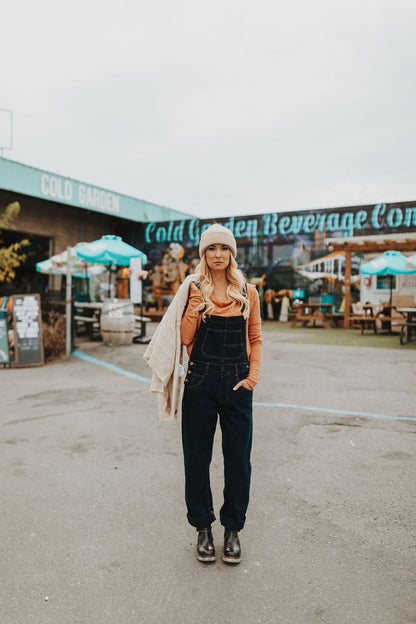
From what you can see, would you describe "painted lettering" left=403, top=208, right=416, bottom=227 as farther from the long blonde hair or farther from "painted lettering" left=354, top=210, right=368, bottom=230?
the long blonde hair

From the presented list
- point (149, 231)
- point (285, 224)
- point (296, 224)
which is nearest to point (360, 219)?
point (296, 224)

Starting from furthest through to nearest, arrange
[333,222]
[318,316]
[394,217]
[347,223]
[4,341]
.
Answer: [333,222]
[347,223]
[394,217]
[318,316]
[4,341]

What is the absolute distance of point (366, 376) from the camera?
8320 mm

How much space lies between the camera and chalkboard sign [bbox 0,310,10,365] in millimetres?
9370

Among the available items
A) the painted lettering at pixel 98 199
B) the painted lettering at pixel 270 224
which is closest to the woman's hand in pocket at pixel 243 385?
the painted lettering at pixel 270 224

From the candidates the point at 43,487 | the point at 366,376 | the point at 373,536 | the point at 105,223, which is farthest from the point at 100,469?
the point at 105,223

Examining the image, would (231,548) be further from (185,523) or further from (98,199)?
(98,199)

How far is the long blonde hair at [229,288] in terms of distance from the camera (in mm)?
2751

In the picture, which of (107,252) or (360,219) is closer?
(107,252)

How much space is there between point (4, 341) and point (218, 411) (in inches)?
302

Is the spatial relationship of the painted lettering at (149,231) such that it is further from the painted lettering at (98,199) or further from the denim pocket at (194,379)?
the denim pocket at (194,379)

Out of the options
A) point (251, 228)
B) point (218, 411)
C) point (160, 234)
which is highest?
point (251, 228)

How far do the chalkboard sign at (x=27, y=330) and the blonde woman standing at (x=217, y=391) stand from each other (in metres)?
7.52

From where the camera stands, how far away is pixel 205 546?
8.95ft
